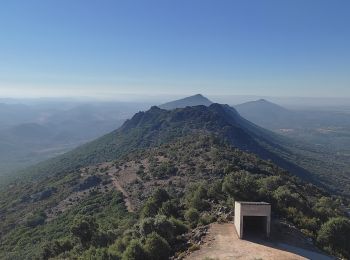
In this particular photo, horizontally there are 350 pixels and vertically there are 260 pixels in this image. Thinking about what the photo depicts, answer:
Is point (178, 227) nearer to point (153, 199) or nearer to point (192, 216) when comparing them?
point (192, 216)

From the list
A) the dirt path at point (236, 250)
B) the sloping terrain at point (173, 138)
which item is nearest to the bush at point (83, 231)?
the dirt path at point (236, 250)

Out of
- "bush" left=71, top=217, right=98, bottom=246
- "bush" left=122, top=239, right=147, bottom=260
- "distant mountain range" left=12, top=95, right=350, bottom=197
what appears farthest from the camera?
"distant mountain range" left=12, top=95, right=350, bottom=197

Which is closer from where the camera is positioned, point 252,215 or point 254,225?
point 252,215

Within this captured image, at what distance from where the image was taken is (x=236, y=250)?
25625mm

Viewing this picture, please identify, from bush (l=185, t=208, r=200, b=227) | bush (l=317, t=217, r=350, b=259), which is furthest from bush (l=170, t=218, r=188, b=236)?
bush (l=317, t=217, r=350, b=259)

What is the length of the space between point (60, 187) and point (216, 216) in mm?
50697

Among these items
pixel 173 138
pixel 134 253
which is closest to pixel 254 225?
pixel 134 253

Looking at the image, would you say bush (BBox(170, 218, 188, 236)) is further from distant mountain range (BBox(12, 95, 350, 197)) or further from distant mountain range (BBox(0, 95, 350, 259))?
distant mountain range (BBox(12, 95, 350, 197))

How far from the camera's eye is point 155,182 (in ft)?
203

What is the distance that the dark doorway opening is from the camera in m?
29.2

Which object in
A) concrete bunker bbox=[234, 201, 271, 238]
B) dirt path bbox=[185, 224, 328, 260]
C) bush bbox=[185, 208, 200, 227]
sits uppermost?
concrete bunker bbox=[234, 201, 271, 238]

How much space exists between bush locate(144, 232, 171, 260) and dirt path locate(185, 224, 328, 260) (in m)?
2.10

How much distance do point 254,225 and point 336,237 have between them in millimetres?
6163

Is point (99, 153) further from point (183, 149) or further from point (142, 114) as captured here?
point (183, 149)
